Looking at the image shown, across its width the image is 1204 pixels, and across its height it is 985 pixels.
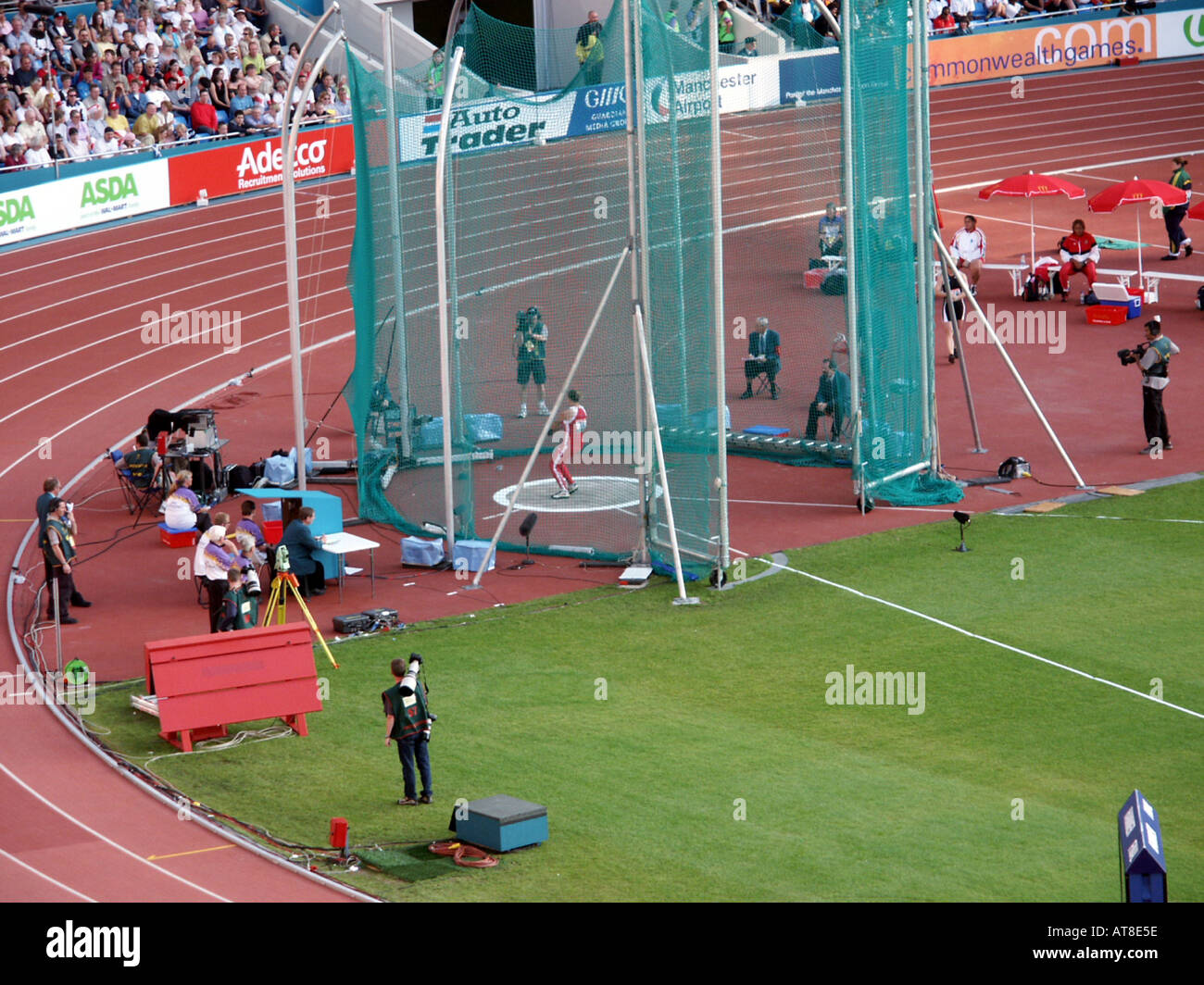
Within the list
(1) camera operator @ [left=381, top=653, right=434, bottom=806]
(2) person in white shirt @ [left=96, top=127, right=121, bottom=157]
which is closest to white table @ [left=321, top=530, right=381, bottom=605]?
(1) camera operator @ [left=381, top=653, right=434, bottom=806]

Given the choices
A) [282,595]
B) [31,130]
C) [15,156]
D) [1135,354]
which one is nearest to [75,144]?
[31,130]

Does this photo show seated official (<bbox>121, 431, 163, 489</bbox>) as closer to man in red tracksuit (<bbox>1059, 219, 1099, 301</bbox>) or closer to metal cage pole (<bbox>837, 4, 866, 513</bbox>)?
metal cage pole (<bbox>837, 4, 866, 513</bbox>)

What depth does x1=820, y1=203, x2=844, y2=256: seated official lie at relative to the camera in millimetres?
24109

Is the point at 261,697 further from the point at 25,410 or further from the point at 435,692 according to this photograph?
the point at 25,410

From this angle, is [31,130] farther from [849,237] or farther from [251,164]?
[849,237]

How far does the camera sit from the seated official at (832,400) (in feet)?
78.4

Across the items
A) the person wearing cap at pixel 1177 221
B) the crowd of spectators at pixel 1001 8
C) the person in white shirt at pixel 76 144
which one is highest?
the crowd of spectators at pixel 1001 8

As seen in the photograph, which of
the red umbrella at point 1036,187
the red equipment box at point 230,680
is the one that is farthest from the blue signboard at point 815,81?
the red equipment box at point 230,680

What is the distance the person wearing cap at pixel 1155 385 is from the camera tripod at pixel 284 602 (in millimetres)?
11569

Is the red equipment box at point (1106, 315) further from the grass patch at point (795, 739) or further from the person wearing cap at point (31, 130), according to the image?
the person wearing cap at point (31, 130)

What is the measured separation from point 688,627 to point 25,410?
13.9m

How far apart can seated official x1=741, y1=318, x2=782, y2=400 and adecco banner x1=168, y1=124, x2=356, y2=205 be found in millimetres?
16051
